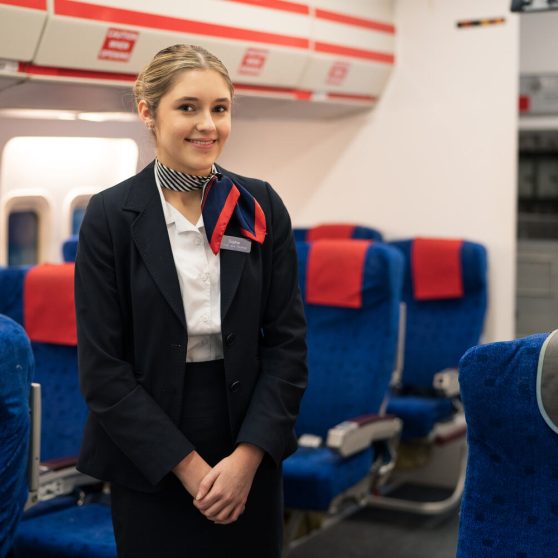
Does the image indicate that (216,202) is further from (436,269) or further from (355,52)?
(355,52)

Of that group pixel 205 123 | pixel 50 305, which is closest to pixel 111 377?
pixel 205 123

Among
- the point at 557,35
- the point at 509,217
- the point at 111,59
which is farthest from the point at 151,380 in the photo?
the point at 557,35

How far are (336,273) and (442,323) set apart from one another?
126 centimetres

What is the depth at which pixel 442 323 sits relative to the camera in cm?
492

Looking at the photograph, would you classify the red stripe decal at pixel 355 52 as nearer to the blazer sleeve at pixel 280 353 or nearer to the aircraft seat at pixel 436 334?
the aircraft seat at pixel 436 334

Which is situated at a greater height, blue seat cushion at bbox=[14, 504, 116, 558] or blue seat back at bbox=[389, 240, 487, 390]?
blue seat back at bbox=[389, 240, 487, 390]

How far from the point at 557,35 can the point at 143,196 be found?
178 inches

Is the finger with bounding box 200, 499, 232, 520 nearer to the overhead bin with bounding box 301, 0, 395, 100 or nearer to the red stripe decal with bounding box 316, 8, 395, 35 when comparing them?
the overhead bin with bounding box 301, 0, 395, 100

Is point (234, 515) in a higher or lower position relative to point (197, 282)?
lower

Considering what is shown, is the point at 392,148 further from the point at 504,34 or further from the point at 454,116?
the point at 504,34

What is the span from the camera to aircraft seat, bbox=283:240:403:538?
144 inches

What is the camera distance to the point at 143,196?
2.06 m

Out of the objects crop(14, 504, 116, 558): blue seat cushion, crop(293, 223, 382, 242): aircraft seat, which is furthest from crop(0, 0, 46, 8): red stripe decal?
crop(293, 223, 382, 242): aircraft seat

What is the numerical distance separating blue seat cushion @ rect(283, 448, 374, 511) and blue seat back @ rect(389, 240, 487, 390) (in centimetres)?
148
